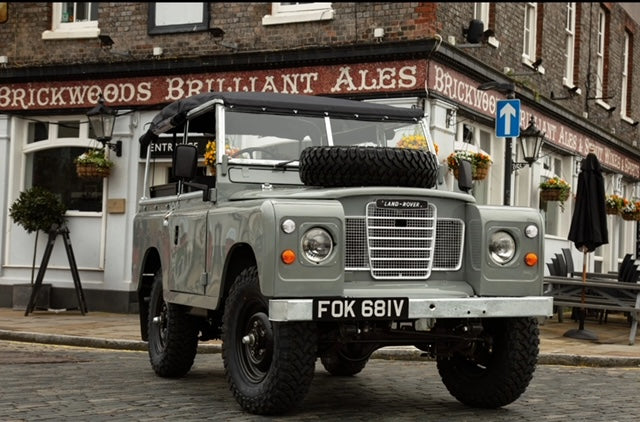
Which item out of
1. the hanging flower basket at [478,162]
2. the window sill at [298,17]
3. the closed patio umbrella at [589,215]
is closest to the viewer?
the closed patio umbrella at [589,215]

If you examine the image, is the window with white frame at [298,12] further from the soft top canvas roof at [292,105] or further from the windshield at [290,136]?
the windshield at [290,136]

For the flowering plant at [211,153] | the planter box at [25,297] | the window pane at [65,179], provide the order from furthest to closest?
the window pane at [65,179], the planter box at [25,297], the flowering plant at [211,153]

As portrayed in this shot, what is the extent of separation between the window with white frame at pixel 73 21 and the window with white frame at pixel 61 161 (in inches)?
55.7

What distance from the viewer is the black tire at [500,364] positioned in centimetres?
713

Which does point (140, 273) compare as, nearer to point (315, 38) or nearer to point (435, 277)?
point (435, 277)

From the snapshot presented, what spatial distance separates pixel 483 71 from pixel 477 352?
9.77 metres

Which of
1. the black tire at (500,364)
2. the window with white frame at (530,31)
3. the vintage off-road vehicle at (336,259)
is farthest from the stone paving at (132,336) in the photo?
the window with white frame at (530,31)

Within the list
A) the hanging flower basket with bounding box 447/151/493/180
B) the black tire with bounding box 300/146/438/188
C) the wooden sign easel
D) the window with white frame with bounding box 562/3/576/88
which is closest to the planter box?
the wooden sign easel

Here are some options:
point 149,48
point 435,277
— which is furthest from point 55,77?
point 435,277

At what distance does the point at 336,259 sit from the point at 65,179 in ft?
40.1

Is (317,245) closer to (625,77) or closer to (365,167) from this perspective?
(365,167)

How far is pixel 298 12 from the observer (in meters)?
16.1

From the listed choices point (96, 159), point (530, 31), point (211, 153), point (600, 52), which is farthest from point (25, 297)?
point (600, 52)

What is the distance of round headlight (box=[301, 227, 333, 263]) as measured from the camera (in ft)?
21.5
